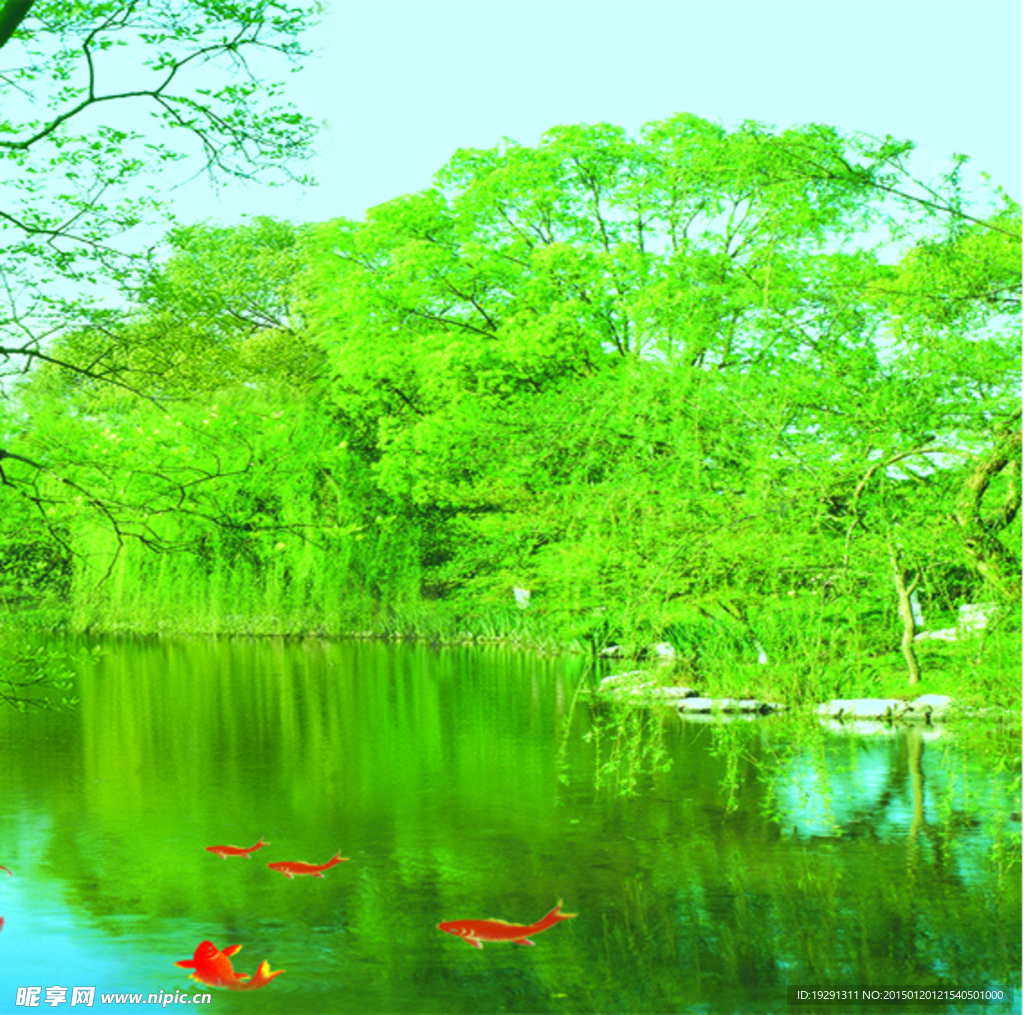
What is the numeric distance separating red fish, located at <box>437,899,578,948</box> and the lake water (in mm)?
80

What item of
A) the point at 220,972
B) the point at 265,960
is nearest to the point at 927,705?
the point at 265,960

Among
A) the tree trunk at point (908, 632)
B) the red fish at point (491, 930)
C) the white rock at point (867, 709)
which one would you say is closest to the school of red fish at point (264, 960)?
the red fish at point (491, 930)

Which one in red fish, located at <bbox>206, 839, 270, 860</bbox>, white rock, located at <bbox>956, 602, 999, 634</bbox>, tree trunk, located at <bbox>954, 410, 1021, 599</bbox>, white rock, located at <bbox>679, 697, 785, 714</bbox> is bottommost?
red fish, located at <bbox>206, 839, 270, 860</bbox>

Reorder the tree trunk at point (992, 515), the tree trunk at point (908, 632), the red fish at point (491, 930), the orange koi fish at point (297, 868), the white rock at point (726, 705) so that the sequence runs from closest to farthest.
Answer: the tree trunk at point (992, 515), the red fish at point (491, 930), the orange koi fish at point (297, 868), the tree trunk at point (908, 632), the white rock at point (726, 705)

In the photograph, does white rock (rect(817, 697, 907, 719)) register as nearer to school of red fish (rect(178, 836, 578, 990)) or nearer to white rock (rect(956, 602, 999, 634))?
school of red fish (rect(178, 836, 578, 990))

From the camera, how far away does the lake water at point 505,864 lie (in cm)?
427

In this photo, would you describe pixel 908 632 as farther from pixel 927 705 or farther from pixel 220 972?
pixel 220 972

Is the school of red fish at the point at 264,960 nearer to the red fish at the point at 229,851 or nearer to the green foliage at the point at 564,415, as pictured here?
the red fish at the point at 229,851

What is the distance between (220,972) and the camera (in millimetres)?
4211

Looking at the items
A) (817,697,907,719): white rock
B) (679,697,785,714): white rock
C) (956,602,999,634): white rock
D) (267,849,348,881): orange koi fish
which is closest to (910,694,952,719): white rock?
(817,697,907,719): white rock

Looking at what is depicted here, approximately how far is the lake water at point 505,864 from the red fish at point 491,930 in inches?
3.1

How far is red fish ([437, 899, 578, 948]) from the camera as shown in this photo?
15.4 ft

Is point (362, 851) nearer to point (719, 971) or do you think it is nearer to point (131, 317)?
point (719, 971)

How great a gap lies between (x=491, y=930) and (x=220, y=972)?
1032 millimetres
